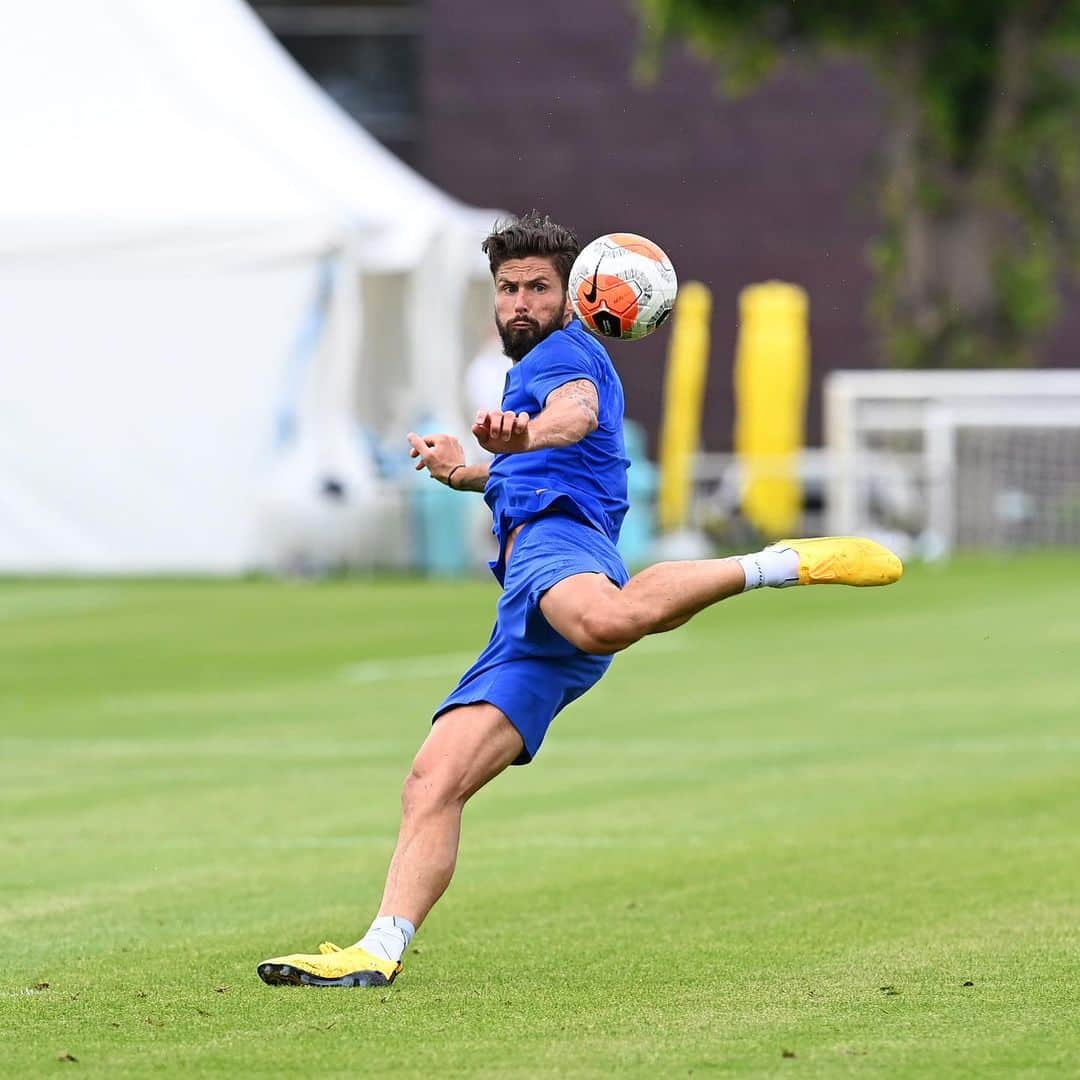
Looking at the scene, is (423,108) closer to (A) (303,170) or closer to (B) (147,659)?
(A) (303,170)

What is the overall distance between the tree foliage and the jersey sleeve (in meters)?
28.0

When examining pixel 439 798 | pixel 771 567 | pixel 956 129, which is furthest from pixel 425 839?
pixel 956 129

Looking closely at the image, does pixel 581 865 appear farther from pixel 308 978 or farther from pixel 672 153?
pixel 672 153

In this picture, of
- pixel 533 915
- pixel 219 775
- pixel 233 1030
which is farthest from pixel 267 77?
pixel 233 1030

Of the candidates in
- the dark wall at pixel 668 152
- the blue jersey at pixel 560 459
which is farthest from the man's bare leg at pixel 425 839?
the dark wall at pixel 668 152

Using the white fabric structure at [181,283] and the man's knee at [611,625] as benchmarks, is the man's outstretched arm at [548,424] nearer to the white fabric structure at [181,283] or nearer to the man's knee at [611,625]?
the man's knee at [611,625]

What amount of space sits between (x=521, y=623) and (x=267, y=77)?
2202 cm

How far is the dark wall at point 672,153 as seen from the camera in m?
44.6

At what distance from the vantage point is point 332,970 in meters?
6.44

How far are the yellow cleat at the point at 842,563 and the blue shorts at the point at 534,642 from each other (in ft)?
1.56

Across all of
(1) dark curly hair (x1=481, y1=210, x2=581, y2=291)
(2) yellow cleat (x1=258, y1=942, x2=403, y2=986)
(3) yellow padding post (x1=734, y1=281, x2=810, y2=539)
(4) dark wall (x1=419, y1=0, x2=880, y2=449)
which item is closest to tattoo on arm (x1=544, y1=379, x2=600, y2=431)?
(1) dark curly hair (x1=481, y1=210, x2=581, y2=291)

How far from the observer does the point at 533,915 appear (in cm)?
784

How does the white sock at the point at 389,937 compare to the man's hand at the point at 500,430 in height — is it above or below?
below

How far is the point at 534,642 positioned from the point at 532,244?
1.01m
